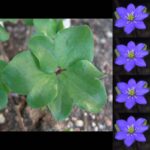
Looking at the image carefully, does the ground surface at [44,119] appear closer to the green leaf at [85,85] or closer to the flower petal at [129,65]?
the flower petal at [129,65]

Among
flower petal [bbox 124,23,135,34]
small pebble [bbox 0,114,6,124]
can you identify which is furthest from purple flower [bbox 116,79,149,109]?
small pebble [bbox 0,114,6,124]

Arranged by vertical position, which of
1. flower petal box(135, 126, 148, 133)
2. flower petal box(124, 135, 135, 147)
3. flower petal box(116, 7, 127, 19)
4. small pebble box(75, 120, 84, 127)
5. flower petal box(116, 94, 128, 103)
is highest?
flower petal box(116, 7, 127, 19)

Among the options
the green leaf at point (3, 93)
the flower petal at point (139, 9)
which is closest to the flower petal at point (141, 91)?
the flower petal at point (139, 9)

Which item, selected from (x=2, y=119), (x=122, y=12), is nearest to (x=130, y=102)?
(x=122, y=12)

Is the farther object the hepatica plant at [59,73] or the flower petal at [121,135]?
the flower petal at [121,135]

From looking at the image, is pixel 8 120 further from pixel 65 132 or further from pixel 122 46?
pixel 122 46

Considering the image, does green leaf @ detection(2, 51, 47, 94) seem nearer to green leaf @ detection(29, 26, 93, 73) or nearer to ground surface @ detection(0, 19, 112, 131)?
green leaf @ detection(29, 26, 93, 73)

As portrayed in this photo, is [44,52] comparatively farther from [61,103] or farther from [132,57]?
[132,57]

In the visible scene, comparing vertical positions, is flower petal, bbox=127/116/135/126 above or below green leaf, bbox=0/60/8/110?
below

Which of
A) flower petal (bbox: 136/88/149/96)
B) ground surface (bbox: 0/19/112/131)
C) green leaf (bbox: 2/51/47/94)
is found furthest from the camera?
ground surface (bbox: 0/19/112/131)
